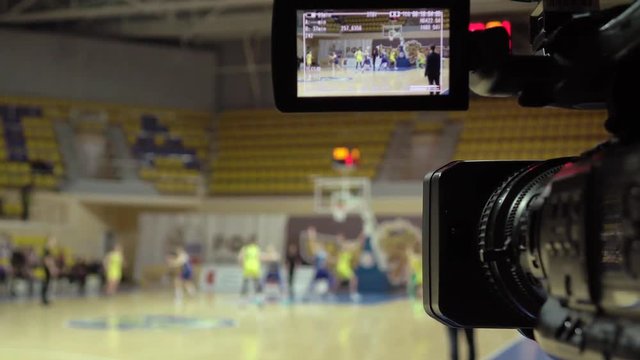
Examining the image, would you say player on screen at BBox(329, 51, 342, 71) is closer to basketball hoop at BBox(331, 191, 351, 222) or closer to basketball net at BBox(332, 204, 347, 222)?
basketball hoop at BBox(331, 191, 351, 222)

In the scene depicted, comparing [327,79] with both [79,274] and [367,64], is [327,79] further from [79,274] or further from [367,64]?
[79,274]

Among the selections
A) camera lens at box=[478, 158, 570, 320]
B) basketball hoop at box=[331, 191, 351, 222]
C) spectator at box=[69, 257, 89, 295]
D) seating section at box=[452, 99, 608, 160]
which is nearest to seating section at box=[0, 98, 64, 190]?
spectator at box=[69, 257, 89, 295]

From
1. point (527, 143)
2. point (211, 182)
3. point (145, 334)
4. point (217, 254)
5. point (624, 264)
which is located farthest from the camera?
point (211, 182)

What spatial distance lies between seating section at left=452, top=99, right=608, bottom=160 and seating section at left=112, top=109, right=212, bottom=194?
6.89 metres

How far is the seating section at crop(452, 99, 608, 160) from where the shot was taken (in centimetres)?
1505

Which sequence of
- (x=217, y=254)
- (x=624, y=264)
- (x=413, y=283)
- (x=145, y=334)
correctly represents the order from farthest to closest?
(x=217, y=254)
(x=413, y=283)
(x=145, y=334)
(x=624, y=264)

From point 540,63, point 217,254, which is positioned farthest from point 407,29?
point 217,254

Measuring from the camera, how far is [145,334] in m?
9.11

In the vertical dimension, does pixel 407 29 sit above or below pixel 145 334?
above

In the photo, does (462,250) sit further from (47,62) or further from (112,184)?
(47,62)

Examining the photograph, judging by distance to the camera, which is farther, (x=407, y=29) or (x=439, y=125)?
(x=439, y=125)

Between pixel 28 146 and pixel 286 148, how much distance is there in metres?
6.34

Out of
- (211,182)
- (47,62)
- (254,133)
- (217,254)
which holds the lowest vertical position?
(217,254)

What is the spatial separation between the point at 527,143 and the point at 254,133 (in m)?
7.55
